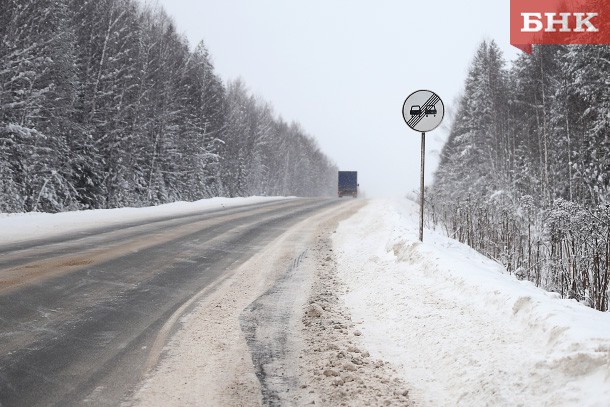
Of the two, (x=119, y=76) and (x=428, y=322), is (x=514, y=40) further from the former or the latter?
(x=428, y=322)

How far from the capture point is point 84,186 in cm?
1917

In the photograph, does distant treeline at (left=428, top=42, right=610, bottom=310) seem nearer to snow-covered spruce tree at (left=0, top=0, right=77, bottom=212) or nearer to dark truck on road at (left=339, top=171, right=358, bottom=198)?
dark truck on road at (left=339, top=171, right=358, bottom=198)

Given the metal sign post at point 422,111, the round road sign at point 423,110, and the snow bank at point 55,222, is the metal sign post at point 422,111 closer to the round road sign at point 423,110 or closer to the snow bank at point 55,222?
the round road sign at point 423,110

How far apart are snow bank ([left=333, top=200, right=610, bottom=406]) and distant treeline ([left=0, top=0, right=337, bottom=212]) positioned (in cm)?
1383

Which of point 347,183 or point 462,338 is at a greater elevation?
point 347,183

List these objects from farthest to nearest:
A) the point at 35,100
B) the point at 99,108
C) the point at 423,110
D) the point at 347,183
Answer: the point at 347,183, the point at 99,108, the point at 35,100, the point at 423,110

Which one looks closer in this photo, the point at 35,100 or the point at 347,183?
the point at 35,100

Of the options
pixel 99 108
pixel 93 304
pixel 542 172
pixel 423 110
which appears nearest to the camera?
pixel 93 304

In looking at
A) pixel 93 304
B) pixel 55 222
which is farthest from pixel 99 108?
pixel 93 304

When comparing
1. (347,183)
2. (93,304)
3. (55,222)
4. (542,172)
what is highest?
(542,172)

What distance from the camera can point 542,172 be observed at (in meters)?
24.2

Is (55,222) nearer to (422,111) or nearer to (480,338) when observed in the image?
(422,111)

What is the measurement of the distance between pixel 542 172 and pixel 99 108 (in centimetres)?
2521

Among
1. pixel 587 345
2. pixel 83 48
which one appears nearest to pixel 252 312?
pixel 587 345
